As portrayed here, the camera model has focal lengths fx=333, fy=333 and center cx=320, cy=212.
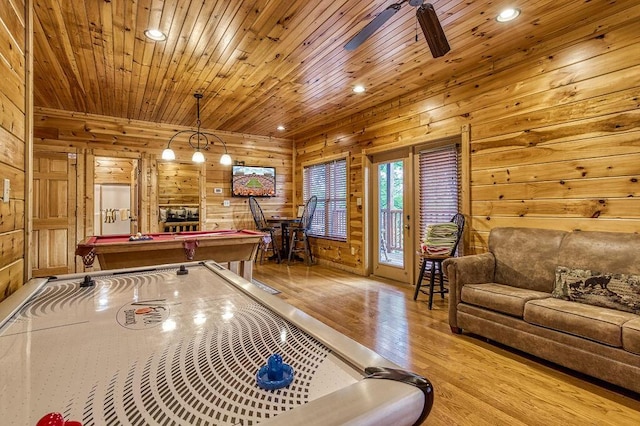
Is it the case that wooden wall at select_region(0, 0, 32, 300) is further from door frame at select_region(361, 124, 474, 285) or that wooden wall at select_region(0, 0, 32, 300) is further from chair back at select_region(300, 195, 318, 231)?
chair back at select_region(300, 195, 318, 231)

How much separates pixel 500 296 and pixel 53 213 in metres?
6.21

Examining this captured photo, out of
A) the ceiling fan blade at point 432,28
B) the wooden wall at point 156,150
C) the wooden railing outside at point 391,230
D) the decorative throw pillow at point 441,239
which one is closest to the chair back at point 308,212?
the wooden wall at point 156,150

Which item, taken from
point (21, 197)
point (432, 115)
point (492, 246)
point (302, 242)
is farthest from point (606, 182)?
point (302, 242)

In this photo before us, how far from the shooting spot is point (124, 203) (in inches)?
291

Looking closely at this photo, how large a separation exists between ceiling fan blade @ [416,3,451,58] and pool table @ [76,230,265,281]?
2.86m

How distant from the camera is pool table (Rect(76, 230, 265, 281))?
10.8 feet

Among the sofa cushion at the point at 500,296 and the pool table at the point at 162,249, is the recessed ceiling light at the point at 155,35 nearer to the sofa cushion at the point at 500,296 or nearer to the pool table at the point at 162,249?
the pool table at the point at 162,249

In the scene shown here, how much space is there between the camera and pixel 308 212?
676 cm

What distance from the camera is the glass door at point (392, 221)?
473 centimetres

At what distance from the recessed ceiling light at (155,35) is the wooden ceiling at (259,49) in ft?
0.19

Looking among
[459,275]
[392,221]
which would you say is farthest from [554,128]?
[392,221]

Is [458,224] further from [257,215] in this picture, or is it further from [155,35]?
[257,215]

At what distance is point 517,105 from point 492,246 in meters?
1.46

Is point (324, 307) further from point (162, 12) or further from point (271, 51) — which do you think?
point (162, 12)
